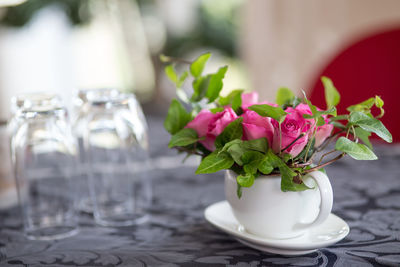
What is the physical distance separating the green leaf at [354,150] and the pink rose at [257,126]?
0.08m

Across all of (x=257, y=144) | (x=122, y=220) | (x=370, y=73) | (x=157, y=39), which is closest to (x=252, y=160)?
(x=257, y=144)

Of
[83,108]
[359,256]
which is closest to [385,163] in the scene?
[359,256]

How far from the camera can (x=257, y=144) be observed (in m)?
0.56

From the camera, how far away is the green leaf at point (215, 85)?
658mm

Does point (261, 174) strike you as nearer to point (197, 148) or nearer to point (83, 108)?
point (197, 148)

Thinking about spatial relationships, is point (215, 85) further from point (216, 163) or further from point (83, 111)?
point (83, 111)

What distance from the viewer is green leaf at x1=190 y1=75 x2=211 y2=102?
2.25 ft

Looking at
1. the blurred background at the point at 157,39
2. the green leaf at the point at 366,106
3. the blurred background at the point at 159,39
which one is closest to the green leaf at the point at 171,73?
the green leaf at the point at 366,106

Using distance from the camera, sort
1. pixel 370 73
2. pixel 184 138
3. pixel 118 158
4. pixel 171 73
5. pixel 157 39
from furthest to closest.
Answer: pixel 157 39 < pixel 370 73 < pixel 118 158 < pixel 171 73 < pixel 184 138

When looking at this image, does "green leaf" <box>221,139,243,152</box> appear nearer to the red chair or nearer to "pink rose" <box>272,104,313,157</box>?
"pink rose" <box>272,104,313,157</box>

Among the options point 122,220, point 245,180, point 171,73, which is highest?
point 171,73

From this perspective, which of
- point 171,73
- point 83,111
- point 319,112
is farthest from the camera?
point 83,111

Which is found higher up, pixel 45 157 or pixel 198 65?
pixel 198 65

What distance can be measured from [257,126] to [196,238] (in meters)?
0.20
